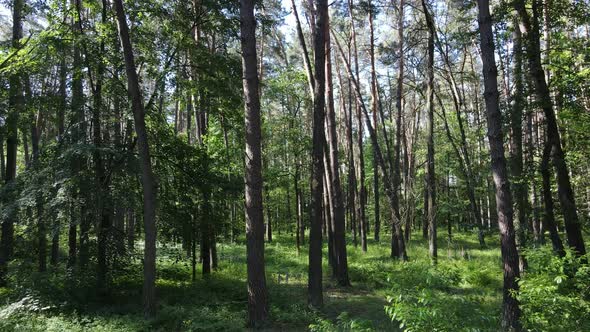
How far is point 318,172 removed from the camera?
32.2 feet

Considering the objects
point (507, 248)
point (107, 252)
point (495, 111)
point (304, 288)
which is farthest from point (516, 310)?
point (107, 252)

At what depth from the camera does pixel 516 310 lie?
6883 mm

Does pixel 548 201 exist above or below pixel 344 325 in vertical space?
above

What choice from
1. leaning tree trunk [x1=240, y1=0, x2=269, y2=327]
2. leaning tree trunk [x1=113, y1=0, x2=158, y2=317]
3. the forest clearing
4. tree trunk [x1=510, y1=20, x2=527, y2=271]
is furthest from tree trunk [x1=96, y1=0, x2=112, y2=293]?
tree trunk [x1=510, y1=20, x2=527, y2=271]

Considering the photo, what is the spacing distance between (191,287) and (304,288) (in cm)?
330

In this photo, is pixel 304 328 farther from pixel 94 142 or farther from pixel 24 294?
pixel 94 142

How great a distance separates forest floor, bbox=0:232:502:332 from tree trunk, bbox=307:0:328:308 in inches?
26.4

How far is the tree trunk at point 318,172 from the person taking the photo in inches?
380

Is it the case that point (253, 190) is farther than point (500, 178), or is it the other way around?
point (253, 190)

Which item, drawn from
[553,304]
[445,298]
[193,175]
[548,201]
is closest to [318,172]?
[193,175]

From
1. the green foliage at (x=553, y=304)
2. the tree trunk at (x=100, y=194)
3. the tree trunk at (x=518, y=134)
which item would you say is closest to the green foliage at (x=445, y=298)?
the green foliage at (x=553, y=304)

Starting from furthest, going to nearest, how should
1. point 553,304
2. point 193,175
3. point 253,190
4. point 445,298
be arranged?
point 193,175
point 253,190
point 445,298
point 553,304

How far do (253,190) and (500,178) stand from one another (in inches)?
182

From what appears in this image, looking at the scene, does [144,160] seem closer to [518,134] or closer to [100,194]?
[100,194]
